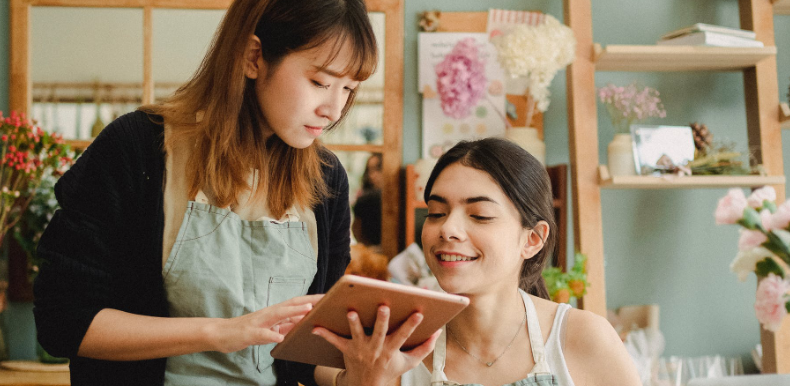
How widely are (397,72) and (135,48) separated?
44.2 inches

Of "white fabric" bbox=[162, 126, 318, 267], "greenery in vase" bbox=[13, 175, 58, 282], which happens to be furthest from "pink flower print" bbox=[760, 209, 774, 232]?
"greenery in vase" bbox=[13, 175, 58, 282]

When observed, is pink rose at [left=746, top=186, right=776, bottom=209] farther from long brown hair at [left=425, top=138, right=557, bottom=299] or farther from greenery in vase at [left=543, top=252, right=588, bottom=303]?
greenery in vase at [left=543, top=252, right=588, bottom=303]

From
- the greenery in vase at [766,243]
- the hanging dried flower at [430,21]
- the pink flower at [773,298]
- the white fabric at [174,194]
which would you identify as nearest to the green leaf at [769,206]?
the greenery in vase at [766,243]

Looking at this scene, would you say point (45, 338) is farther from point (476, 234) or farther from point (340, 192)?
point (476, 234)

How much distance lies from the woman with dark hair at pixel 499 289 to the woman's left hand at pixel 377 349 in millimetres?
270

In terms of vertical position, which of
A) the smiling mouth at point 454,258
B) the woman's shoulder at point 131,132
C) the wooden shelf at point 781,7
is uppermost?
the wooden shelf at point 781,7

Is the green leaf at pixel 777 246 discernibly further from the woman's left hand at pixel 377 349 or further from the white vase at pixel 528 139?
the white vase at pixel 528 139

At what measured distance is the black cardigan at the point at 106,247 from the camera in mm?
1044

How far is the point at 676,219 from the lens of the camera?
2811 mm

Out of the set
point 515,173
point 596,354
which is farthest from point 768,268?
point 515,173

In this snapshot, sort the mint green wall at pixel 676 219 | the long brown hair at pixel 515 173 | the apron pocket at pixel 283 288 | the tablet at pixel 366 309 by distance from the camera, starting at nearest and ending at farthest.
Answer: the tablet at pixel 366 309, the apron pocket at pixel 283 288, the long brown hair at pixel 515 173, the mint green wall at pixel 676 219

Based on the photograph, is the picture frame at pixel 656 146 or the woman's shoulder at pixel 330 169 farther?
the picture frame at pixel 656 146

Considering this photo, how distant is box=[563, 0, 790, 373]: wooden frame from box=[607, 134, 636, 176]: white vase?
7cm

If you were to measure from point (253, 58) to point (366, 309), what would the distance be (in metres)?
0.56
